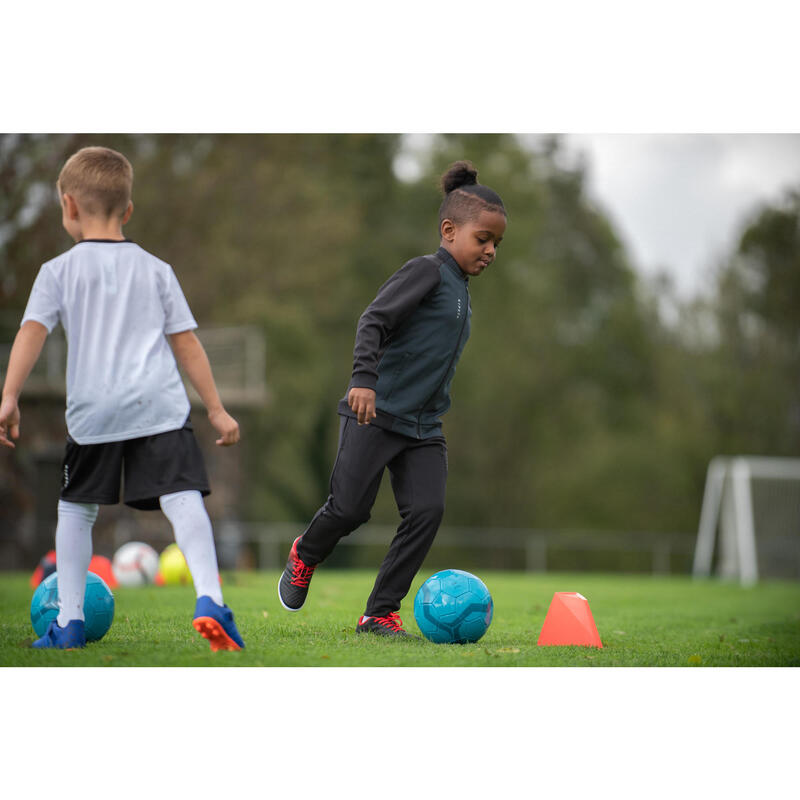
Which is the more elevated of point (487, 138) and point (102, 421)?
point (487, 138)

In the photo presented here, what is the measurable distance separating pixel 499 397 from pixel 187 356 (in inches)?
1101

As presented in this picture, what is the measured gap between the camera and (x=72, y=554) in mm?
4664

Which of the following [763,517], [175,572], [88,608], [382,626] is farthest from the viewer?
[763,517]

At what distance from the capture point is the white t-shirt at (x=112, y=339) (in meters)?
4.55

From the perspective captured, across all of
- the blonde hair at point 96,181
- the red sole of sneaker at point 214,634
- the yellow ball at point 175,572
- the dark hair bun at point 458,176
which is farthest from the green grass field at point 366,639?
the dark hair bun at point 458,176

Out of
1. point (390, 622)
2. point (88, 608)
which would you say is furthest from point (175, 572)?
point (88, 608)

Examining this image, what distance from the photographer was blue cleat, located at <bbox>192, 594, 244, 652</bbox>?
172 inches

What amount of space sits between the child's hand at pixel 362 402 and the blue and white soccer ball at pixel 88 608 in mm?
1374

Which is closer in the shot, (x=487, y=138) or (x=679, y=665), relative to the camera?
(x=679, y=665)

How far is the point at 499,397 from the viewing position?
32.4 meters

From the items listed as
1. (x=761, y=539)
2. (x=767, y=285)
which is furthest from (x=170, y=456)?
(x=767, y=285)

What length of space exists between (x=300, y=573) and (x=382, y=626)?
465 millimetres

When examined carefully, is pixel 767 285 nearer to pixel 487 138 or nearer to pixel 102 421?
pixel 487 138

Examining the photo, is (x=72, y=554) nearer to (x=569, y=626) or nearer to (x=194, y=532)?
(x=194, y=532)
